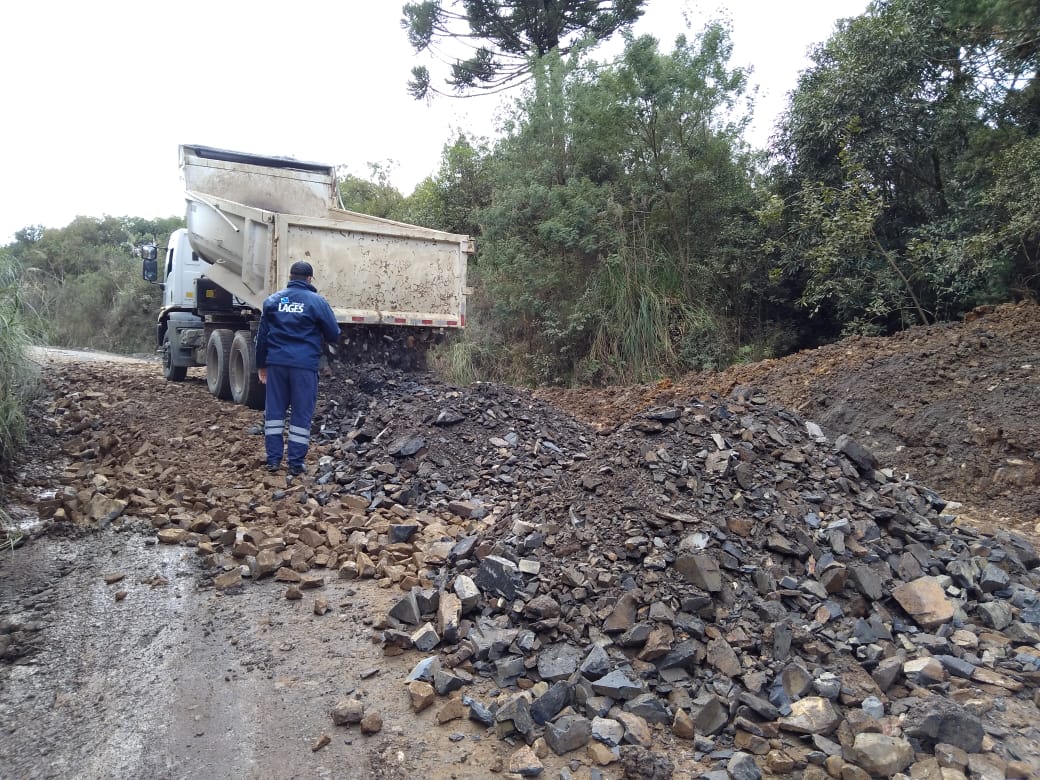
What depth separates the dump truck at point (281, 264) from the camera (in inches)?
311

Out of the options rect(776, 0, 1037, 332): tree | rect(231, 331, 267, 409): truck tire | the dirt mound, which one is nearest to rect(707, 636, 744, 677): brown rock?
the dirt mound

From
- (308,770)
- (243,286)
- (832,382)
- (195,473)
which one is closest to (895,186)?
(832,382)

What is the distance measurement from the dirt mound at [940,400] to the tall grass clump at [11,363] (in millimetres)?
5559

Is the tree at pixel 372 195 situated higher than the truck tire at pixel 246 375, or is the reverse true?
the tree at pixel 372 195

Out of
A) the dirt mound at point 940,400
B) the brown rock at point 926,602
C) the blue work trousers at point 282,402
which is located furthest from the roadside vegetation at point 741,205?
the brown rock at point 926,602

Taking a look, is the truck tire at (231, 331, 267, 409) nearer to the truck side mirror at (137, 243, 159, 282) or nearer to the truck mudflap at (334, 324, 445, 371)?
the truck mudflap at (334, 324, 445, 371)

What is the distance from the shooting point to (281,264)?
25.1ft

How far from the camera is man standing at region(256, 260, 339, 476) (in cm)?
620

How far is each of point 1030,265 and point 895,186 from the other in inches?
90.4

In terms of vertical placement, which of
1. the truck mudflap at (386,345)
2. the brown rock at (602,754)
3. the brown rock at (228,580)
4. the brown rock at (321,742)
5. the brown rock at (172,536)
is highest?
the truck mudflap at (386,345)

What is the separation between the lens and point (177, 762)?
2625mm

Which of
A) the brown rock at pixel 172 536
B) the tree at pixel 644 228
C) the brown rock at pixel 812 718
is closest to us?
the brown rock at pixel 812 718

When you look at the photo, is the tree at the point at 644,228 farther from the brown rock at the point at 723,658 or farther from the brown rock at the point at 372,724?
the brown rock at the point at 372,724

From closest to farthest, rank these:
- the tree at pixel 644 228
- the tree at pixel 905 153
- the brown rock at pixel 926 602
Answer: the brown rock at pixel 926 602 < the tree at pixel 905 153 < the tree at pixel 644 228
